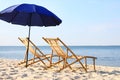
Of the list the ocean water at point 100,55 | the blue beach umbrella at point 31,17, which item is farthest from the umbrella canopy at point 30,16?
the ocean water at point 100,55

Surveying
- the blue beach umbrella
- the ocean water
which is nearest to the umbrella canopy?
the blue beach umbrella

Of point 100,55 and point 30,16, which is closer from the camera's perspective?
point 30,16

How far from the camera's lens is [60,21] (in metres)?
7.80

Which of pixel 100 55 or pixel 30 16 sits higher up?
pixel 30 16

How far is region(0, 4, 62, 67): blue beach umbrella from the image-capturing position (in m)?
7.20

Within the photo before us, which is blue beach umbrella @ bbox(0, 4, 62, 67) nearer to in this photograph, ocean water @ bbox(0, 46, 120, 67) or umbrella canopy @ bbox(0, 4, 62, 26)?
umbrella canopy @ bbox(0, 4, 62, 26)

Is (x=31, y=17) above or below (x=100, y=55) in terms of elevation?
above

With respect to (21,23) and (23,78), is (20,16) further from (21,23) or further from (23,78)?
(23,78)

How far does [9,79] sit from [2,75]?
47 cm

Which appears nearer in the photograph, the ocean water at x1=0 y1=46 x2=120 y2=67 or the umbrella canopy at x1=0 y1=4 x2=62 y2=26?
the umbrella canopy at x1=0 y1=4 x2=62 y2=26

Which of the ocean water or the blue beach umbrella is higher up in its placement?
the blue beach umbrella

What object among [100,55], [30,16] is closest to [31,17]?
[30,16]

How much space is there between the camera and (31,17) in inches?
314

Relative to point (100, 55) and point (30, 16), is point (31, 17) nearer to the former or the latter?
point (30, 16)
